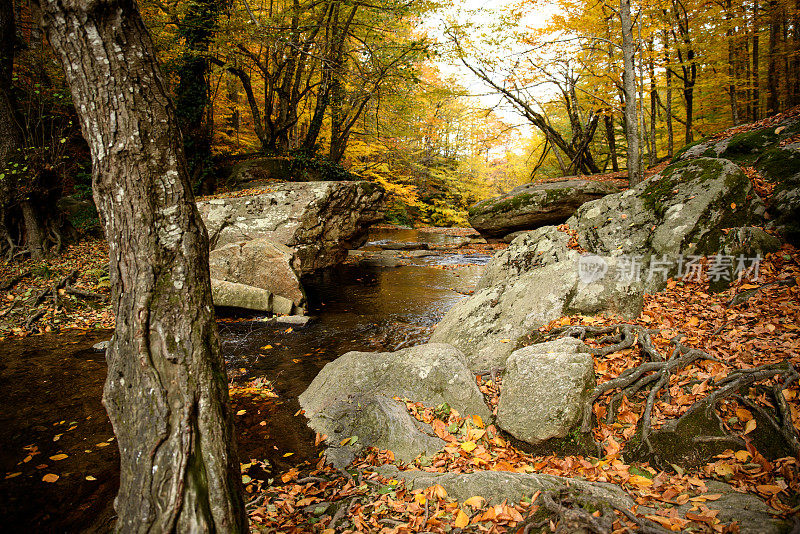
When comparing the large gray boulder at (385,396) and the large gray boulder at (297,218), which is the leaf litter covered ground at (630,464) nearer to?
the large gray boulder at (385,396)

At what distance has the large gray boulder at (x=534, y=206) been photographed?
46.1 feet

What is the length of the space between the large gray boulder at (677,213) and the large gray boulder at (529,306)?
81 cm

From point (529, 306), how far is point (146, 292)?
462cm

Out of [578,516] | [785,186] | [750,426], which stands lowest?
[578,516]

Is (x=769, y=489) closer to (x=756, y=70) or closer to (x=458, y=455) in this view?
(x=458, y=455)

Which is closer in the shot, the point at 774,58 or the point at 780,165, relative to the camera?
the point at 780,165

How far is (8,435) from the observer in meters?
3.88

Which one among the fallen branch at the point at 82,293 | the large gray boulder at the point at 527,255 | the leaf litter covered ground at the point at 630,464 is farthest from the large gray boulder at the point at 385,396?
the fallen branch at the point at 82,293

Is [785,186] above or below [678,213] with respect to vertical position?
above

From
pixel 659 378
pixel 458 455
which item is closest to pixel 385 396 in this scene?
pixel 458 455

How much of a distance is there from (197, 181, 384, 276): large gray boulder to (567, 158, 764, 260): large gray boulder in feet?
22.7

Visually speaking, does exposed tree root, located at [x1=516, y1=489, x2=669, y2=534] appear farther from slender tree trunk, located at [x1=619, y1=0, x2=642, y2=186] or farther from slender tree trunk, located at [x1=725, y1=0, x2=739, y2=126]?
slender tree trunk, located at [x1=725, y1=0, x2=739, y2=126]

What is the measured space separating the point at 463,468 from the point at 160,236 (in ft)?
9.65

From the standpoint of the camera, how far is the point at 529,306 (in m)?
5.20
